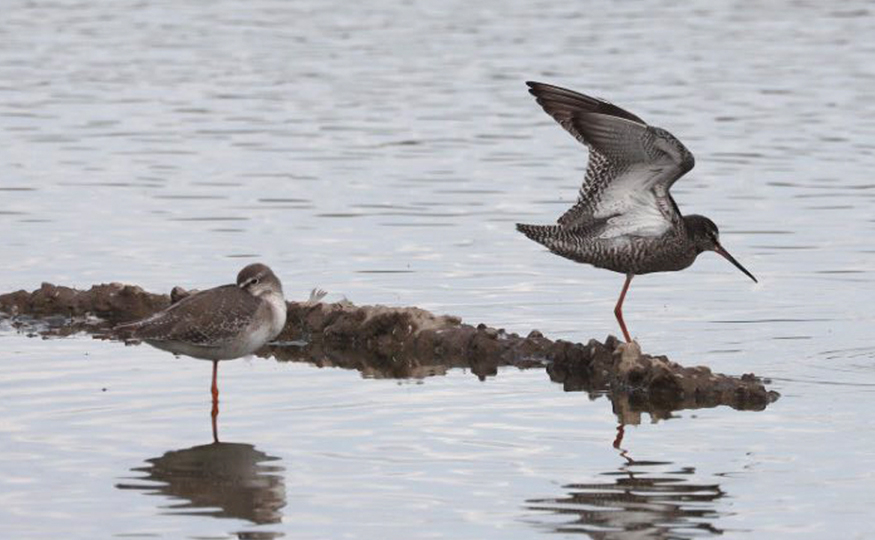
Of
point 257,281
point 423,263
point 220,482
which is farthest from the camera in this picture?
point 423,263

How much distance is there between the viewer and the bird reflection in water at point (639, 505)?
9305mm

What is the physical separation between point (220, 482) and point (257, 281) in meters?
2.13

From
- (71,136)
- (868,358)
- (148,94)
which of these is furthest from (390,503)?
(148,94)

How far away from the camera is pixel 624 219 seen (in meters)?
14.0

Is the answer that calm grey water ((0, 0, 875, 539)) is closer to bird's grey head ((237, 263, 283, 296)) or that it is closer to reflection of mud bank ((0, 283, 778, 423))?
reflection of mud bank ((0, 283, 778, 423))

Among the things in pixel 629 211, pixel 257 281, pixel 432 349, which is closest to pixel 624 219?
pixel 629 211

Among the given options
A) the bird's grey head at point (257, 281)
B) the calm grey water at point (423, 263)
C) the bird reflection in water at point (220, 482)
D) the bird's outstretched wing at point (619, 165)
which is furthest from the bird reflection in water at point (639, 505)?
the bird's outstretched wing at point (619, 165)

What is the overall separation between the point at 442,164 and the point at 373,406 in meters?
10.5

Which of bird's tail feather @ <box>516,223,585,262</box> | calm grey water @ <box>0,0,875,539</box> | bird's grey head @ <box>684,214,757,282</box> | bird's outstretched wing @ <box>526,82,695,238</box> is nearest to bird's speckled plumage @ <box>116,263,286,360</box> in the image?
calm grey water @ <box>0,0,875,539</box>

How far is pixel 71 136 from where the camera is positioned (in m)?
23.8

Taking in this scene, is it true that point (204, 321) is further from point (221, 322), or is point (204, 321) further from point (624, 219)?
point (624, 219)

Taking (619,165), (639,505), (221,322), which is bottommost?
(639,505)

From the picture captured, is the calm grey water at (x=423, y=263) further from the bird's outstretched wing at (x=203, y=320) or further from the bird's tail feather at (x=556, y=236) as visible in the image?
the bird's tail feather at (x=556, y=236)

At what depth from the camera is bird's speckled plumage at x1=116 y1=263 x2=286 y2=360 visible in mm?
11625
